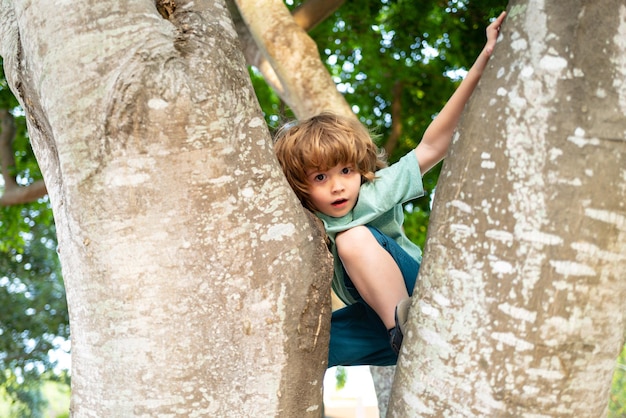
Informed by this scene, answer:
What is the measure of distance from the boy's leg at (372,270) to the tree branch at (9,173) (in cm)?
575

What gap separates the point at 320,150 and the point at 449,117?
0.49m

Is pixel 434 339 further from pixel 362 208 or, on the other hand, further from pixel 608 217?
pixel 362 208

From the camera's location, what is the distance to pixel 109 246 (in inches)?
73.4

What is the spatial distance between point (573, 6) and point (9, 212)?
7.97 m

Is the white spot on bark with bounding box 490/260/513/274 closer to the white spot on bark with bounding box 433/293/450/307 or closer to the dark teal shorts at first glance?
the white spot on bark with bounding box 433/293/450/307

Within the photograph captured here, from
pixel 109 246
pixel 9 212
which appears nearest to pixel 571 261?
pixel 109 246

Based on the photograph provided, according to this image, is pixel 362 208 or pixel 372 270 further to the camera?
pixel 362 208

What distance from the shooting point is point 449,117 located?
2.38 meters

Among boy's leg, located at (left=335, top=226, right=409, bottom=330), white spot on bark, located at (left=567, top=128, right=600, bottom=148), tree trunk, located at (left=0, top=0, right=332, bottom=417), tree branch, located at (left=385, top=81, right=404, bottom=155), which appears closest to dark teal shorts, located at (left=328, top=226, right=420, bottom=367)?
boy's leg, located at (left=335, top=226, right=409, bottom=330)

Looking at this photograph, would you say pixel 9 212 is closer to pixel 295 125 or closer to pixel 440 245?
pixel 295 125

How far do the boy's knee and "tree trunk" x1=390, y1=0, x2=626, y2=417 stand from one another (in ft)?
2.01

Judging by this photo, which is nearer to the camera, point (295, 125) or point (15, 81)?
point (15, 81)

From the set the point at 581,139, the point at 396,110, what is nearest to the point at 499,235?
the point at 581,139

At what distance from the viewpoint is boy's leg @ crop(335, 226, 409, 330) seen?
2.36 m
